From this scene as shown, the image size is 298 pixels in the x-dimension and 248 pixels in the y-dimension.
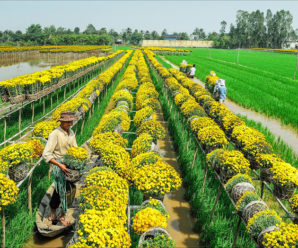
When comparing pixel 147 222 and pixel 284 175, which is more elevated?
pixel 284 175

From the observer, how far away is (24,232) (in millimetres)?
4578

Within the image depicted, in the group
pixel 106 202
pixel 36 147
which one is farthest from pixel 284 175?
pixel 36 147

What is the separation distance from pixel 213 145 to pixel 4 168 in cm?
506

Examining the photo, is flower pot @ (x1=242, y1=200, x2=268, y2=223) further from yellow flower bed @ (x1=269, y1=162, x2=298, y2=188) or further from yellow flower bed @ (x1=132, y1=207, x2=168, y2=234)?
yellow flower bed @ (x1=132, y1=207, x2=168, y2=234)

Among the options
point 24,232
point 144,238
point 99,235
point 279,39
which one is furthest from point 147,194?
point 279,39

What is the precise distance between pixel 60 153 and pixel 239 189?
3638 mm

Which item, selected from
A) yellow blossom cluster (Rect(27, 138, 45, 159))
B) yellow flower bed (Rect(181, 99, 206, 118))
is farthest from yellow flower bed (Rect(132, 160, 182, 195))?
yellow flower bed (Rect(181, 99, 206, 118))

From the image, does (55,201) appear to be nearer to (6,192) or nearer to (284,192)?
(6,192)

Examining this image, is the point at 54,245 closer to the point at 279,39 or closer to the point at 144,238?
the point at 144,238

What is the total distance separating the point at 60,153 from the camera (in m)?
4.73

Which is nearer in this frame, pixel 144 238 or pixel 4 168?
pixel 144 238

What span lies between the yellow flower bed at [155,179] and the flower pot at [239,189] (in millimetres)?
1146

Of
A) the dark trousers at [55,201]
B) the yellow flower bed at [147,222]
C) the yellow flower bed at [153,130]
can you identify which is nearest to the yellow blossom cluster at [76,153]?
the dark trousers at [55,201]

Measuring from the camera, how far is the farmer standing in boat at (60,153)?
4.43 meters
